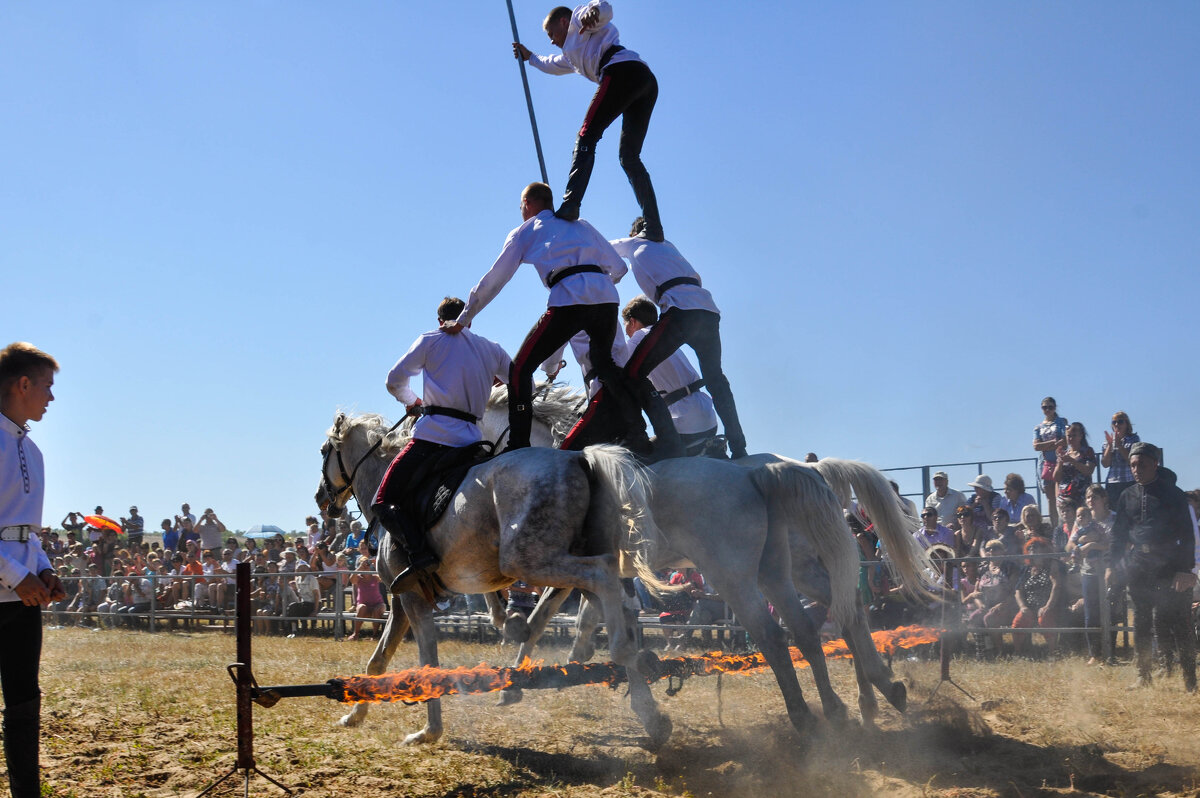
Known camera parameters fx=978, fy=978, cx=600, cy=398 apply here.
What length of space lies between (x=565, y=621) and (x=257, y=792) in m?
6.61

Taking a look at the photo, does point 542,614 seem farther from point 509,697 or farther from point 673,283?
point 673,283

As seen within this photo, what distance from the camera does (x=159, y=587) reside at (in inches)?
681

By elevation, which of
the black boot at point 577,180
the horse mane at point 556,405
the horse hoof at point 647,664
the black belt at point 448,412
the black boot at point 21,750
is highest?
the black boot at point 577,180

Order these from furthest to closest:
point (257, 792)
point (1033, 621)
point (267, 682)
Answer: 1. point (1033, 621)
2. point (267, 682)
3. point (257, 792)

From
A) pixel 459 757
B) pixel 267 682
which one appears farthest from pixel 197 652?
pixel 459 757

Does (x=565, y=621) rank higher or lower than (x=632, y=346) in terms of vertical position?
lower

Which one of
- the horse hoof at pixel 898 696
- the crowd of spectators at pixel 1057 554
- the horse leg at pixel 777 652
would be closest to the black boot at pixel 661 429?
the horse leg at pixel 777 652

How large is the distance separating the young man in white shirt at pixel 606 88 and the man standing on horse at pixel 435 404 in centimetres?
120

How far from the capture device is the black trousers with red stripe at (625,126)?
624 centimetres

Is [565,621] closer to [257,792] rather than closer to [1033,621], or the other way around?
[1033,621]

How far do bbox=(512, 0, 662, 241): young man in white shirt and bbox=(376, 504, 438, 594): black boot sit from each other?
2.31 metres

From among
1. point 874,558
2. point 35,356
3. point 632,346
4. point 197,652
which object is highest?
point 632,346

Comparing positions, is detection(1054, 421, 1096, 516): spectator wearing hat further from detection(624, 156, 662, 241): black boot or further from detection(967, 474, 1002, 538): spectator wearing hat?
detection(624, 156, 662, 241): black boot

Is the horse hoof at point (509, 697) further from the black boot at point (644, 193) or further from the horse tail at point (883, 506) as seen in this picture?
the black boot at point (644, 193)
